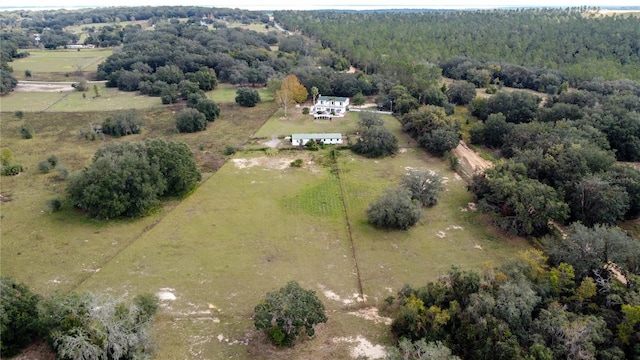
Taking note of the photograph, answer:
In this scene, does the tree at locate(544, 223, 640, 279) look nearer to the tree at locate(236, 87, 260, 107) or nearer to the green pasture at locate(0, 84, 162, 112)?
the tree at locate(236, 87, 260, 107)

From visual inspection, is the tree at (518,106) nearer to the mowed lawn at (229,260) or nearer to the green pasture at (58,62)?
the mowed lawn at (229,260)

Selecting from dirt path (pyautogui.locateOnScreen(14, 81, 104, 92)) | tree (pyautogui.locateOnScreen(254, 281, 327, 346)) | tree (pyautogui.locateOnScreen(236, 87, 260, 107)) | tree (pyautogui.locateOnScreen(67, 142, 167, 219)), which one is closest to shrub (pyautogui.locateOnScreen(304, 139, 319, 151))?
tree (pyautogui.locateOnScreen(67, 142, 167, 219))

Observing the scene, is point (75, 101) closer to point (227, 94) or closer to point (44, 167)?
point (227, 94)

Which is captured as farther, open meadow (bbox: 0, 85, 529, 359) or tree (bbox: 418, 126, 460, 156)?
tree (bbox: 418, 126, 460, 156)

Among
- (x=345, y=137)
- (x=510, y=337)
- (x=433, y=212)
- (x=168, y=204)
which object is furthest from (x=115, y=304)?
(x=345, y=137)

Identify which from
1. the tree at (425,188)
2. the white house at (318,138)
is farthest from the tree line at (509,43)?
the tree at (425,188)

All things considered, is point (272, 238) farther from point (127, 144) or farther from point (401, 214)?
point (127, 144)
